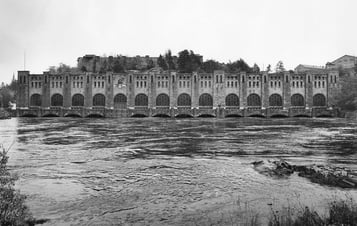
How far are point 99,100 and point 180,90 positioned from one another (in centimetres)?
2232

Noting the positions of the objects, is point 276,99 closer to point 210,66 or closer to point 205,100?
point 205,100

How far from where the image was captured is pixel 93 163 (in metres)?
17.5

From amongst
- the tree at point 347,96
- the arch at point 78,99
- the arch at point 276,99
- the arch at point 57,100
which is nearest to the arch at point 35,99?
the arch at point 57,100

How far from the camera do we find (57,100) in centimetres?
8331

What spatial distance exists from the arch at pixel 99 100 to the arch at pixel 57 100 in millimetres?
9589

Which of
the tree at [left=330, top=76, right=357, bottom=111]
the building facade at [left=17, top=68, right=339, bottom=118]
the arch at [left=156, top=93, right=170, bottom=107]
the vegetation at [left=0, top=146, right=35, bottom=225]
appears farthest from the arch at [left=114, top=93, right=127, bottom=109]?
the vegetation at [left=0, top=146, right=35, bottom=225]

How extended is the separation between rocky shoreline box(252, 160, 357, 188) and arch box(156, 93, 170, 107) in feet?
216

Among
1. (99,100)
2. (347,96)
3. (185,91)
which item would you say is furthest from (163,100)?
(347,96)

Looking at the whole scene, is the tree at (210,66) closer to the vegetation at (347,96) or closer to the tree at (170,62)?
the tree at (170,62)

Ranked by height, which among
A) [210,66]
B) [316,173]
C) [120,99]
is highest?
[210,66]

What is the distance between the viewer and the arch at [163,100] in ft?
269

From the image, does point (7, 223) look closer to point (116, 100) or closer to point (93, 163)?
point (93, 163)

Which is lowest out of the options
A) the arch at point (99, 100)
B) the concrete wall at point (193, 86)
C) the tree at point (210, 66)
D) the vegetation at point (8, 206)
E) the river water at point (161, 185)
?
the river water at point (161, 185)

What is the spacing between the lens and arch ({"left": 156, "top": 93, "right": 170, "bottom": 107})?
81.9 metres
